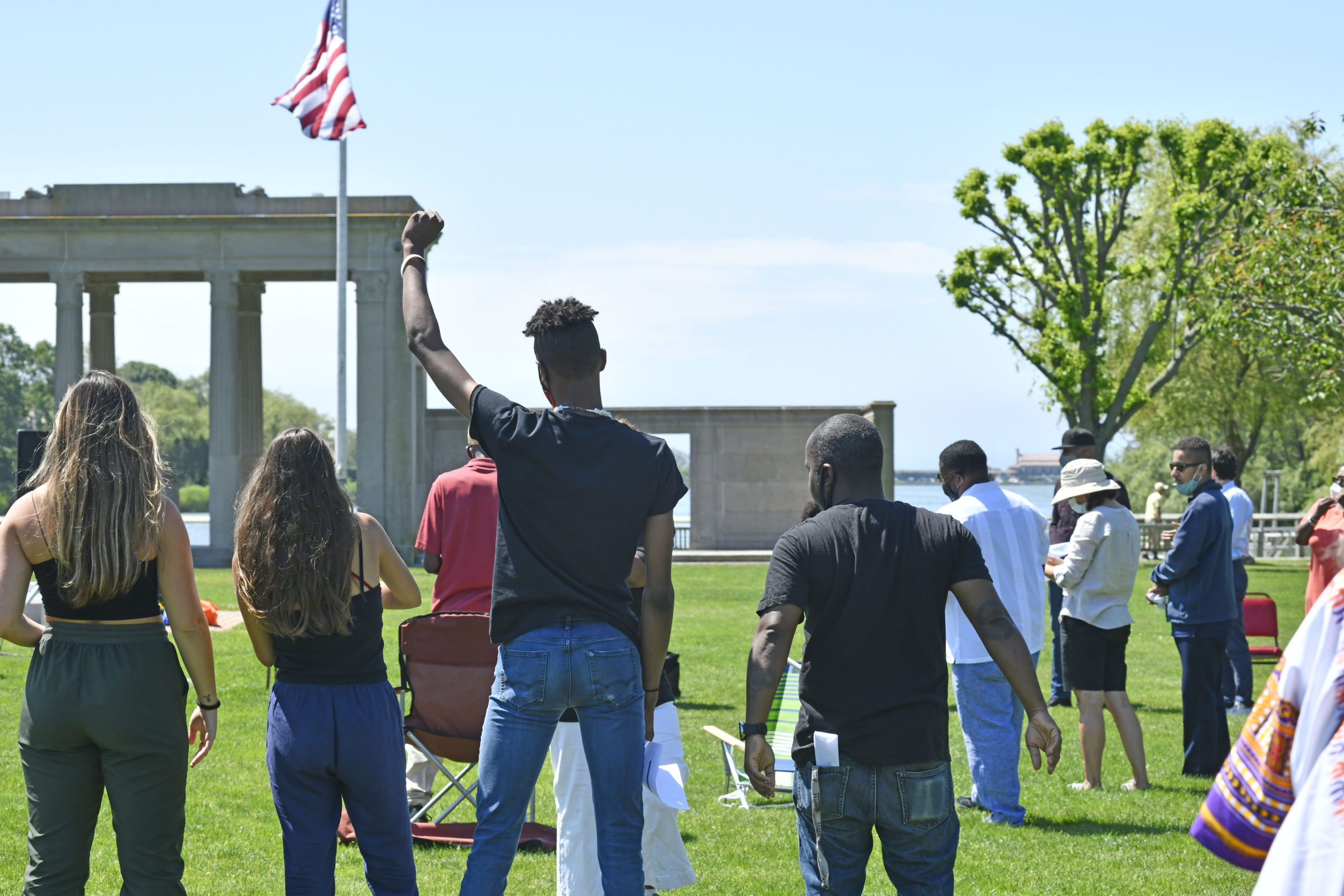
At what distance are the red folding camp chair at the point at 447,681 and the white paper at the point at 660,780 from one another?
71.1 inches

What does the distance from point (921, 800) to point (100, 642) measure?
8.95 ft

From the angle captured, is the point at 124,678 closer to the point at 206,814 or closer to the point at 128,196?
the point at 206,814

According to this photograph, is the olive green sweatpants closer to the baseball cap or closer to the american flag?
the baseball cap

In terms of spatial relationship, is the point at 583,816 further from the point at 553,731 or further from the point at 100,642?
the point at 100,642

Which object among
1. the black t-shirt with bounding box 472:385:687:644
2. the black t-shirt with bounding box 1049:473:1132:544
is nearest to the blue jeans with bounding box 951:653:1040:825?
the black t-shirt with bounding box 472:385:687:644

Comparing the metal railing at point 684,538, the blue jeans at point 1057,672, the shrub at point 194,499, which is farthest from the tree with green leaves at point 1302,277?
the shrub at point 194,499

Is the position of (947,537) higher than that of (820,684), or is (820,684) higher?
(947,537)

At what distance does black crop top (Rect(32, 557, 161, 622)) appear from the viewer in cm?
409

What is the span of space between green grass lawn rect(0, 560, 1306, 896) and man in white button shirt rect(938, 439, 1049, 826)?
1.04ft

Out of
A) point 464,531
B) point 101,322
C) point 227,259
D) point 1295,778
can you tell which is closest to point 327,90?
point 227,259

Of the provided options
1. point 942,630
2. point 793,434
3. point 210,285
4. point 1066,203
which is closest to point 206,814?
point 942,630

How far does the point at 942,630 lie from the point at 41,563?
118 inches

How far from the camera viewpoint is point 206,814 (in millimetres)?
7230

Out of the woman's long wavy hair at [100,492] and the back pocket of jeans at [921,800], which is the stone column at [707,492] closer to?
the woman's long wavy hair at [100,492]
